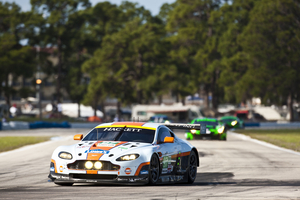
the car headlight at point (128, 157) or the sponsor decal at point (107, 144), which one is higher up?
the sponsor decal at point (107, 144)

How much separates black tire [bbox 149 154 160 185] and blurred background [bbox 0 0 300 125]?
176 feet

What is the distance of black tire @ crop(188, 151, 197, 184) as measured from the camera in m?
11.2

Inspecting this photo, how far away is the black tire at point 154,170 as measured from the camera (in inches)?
387

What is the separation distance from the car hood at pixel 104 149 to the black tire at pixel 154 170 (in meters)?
0.29

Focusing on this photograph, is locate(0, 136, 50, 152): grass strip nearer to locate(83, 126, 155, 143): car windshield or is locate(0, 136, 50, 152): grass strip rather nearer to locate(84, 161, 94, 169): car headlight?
locate(83, 126, 155, 143): car windshield

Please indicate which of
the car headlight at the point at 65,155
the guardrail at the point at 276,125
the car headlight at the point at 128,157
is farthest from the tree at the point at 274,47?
the car headlight at the point at 65,155

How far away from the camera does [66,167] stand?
31.4 ft

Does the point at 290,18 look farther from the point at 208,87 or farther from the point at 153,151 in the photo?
the point at 153,151

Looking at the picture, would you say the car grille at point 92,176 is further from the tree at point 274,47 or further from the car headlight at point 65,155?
the tree at point 274,47

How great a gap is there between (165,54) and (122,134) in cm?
6493

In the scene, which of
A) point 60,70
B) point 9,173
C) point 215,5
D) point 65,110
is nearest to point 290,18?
point 215,5

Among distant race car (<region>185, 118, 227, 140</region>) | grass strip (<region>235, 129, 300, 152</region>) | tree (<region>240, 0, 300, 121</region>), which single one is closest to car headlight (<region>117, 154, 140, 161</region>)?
grass strip (<region>235, 129, 300, 152</region>)

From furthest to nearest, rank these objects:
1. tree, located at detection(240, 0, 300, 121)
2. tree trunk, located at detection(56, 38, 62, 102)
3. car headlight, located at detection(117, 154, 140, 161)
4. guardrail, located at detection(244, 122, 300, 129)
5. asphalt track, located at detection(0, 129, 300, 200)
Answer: tree trunk, located at detection(56, 38, 62, 102), tree, located at detection(240, 0, 300, 121), guardrail, located at detection(244, 122, 300, 129), car headlight, located at detection(117, 154, 140, 161), asphalt track, located at detection(0, 129, 300, 200)

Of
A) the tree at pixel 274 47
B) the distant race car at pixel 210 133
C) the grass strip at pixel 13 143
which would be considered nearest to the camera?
the grass strip at pixel 13 143
